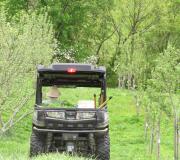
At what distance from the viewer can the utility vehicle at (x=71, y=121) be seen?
45.4ft

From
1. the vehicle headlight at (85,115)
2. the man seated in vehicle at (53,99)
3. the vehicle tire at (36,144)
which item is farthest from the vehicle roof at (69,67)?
the vehicle tire at (36,144)

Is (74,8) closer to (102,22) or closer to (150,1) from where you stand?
(150,1)

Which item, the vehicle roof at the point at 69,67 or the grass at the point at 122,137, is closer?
the vehicle roof at the point at 69,67

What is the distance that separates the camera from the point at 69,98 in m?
15.5

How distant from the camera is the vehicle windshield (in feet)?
47.7

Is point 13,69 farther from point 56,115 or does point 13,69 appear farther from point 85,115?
point 85,115

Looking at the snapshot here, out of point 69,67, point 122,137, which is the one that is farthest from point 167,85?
point 122,137

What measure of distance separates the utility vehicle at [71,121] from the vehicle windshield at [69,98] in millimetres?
27

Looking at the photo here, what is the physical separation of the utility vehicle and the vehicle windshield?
3 cm

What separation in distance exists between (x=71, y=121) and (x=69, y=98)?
1706 millimetres

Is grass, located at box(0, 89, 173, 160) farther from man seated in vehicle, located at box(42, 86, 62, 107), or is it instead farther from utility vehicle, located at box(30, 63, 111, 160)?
utility vehicle, located at box(30, 63, 111, 160)

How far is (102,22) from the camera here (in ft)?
222

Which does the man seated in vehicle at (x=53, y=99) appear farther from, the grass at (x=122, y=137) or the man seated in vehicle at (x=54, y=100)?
the grass at (x=122, y=137)

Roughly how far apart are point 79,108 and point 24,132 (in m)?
11.7
